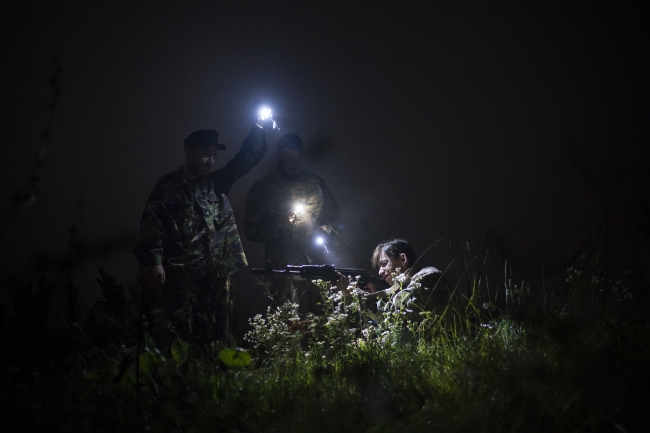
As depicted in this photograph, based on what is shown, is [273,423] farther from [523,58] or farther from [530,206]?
[523,58]

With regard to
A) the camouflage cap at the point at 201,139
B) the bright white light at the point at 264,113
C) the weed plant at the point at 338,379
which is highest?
the bright white light at the point at 264,113

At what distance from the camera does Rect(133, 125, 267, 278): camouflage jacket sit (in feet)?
12.2

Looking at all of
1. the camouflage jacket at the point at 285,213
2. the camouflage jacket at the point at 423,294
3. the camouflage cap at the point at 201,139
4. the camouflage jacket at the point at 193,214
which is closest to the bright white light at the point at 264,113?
the camouflage jacket at the point at 193,214

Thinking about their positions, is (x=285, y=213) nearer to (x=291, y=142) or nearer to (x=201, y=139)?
(x=291, y=142)

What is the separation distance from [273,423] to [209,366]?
0.83m

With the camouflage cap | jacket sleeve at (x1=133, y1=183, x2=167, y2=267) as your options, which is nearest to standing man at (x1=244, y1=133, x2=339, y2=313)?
the camouflage cap

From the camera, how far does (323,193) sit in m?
5.33

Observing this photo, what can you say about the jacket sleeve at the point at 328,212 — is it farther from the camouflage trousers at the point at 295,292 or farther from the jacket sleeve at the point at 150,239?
the jacket sleeve at the point at 150,239

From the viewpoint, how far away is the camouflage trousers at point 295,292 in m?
4.54

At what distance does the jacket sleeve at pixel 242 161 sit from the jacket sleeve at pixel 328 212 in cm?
109

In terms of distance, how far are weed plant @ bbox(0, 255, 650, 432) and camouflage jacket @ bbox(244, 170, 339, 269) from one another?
1.86 m

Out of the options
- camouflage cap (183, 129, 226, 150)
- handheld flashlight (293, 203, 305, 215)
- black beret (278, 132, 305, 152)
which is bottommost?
handheld flashlight (293, 203, 305, 215)

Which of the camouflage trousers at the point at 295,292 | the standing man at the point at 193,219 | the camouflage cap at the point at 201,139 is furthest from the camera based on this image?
the camouflage trousers at the point at 295,292

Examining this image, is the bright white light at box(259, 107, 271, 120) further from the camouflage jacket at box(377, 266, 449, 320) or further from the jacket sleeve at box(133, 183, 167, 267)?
the camouflage jacket at box(377, 266, 449, 320)
